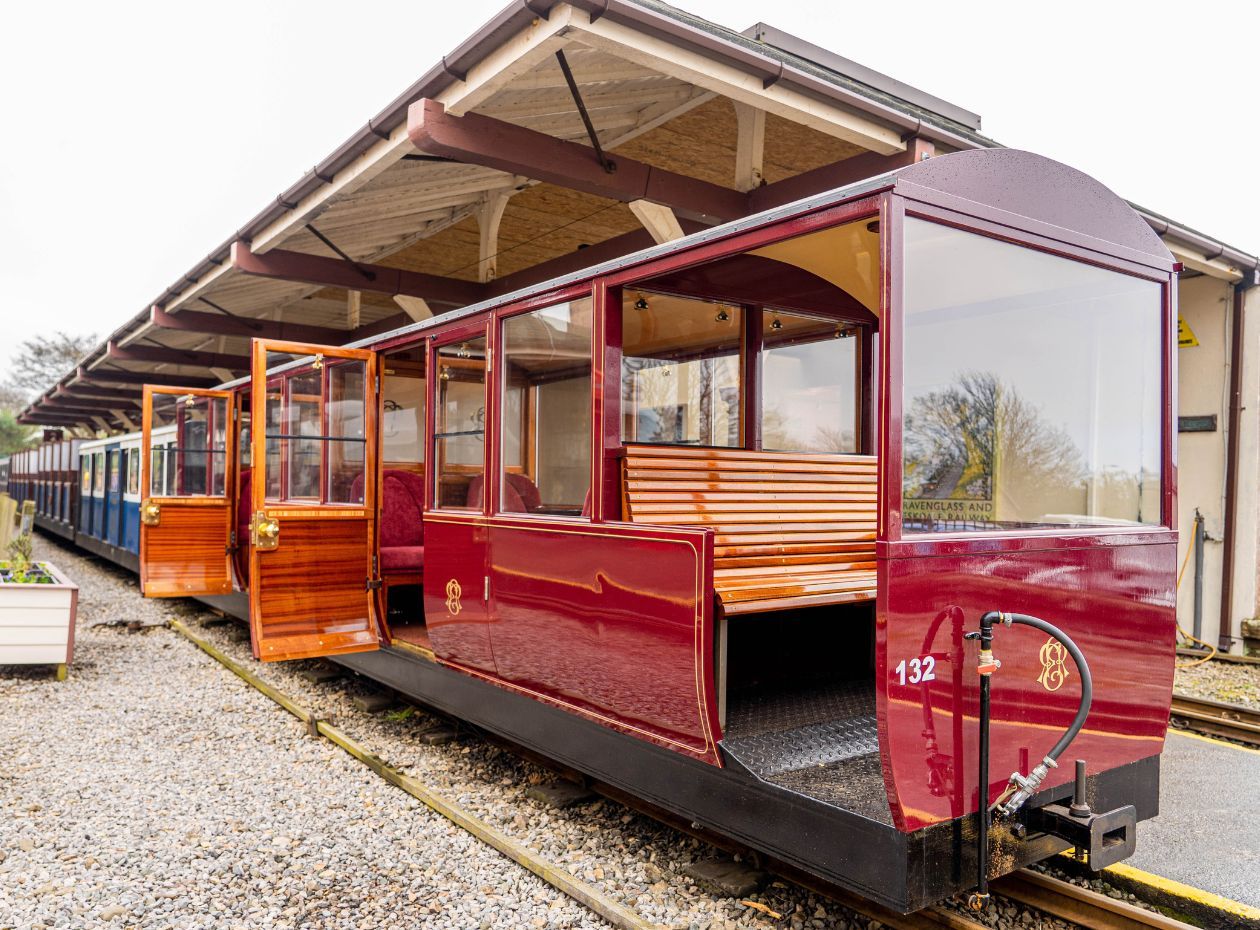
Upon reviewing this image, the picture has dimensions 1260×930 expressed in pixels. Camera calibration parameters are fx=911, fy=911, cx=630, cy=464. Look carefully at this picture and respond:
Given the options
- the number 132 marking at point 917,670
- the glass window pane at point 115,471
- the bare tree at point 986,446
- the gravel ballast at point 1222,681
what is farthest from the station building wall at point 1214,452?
the glass window pane at point 115,471

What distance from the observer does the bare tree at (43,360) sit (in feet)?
172

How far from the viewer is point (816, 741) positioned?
11.6 feet

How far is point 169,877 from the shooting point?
3520 millimetres

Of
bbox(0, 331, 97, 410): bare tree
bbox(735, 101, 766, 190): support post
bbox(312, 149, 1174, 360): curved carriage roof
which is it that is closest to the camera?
bbox(312, 149, 1174, 360): curved carriage roof

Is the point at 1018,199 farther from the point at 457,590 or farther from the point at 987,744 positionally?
the point at 457,590

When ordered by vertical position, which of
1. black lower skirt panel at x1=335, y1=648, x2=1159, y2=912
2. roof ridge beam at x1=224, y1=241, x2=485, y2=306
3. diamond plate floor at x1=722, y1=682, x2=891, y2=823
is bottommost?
black lower skirt panel at x1=335, y1=648, x2=1159, y2=912

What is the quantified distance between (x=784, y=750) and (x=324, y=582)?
3511mm

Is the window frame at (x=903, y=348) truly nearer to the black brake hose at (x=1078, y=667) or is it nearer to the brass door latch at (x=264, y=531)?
the black brake hose at (x=1078, y=667)

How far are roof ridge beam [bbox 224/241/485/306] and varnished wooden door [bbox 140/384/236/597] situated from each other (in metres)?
1.26

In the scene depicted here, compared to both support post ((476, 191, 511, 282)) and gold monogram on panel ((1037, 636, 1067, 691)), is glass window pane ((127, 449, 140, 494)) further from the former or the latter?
gold monogram on panel ((1037, 636, 1067, 691))

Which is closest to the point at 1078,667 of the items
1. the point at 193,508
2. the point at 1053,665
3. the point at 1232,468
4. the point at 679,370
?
the point at 1053,665

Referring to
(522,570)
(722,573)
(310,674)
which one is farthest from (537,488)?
(310,674)

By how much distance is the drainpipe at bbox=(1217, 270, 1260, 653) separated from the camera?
8.03 metres

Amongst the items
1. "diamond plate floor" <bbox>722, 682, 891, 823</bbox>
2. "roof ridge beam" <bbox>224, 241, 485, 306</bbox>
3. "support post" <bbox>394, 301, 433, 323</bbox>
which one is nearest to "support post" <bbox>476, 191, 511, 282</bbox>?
"roof ridge beam" <bbox>224, 241, 485, 306</bbox>
